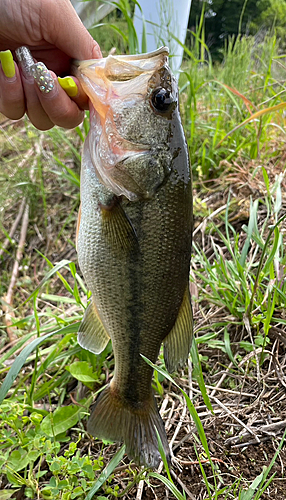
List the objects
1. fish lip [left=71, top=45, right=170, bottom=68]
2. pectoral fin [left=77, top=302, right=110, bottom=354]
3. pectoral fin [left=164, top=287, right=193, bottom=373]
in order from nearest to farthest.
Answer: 1. fish lip [left=71, top=45, right=170, bottom=68]
2. pectoral fin [left=164, top=287, right=193, bottom=373]
3. pectoral fin [left=77, top=302, right=110, bottom=354]

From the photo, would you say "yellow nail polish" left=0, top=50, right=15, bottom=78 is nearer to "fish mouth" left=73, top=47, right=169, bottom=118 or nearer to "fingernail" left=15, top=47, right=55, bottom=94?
"fingernail" left=15, top=47, right=55, bottom=94

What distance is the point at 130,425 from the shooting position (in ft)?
4.69

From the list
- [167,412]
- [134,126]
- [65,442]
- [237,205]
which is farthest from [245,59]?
[65,442]

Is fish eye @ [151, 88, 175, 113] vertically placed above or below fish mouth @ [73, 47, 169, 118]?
below

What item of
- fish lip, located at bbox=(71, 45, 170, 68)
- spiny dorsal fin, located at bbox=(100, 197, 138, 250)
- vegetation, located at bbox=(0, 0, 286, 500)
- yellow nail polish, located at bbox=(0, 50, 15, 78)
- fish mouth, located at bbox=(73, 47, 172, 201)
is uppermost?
fish lip, located at bbox=(71, 45, 170, 68)

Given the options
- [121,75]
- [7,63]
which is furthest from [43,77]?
[121,75]

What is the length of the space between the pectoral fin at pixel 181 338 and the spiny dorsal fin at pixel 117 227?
0.30 meters

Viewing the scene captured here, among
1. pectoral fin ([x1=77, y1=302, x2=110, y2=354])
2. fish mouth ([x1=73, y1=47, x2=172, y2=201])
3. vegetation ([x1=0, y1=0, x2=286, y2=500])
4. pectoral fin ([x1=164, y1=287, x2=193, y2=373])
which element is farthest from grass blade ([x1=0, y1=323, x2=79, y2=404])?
fish mouth ([x1=73, y1=47, x2=172, y2=201])

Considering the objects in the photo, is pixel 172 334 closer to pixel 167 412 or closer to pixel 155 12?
pixel 167 412

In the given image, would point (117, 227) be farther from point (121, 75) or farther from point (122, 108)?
point (121, 75)

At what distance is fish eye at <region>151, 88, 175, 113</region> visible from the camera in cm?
131

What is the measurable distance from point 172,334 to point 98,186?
2.08ft

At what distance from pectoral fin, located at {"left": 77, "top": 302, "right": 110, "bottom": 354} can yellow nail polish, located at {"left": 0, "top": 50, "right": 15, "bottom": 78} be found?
968mm

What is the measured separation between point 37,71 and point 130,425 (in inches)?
54.9
